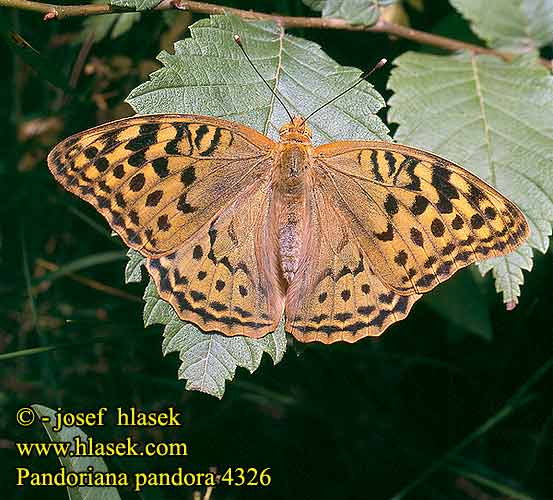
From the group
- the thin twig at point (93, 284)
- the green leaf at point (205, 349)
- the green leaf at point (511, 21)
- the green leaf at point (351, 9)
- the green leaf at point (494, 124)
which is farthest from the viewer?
the thin twig at point (93, 284)

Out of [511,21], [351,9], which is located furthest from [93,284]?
[511,21]

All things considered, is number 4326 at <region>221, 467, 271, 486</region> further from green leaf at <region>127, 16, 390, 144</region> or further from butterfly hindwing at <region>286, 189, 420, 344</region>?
green leaf at <region>127, 16, 390, 144</region>

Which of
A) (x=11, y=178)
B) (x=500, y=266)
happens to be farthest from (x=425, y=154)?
(x=11, y=178)

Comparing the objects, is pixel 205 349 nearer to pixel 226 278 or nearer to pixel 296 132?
pixel 226 278

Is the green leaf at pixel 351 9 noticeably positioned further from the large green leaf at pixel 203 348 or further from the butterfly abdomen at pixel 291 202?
the large green leaf at pixel 203 348

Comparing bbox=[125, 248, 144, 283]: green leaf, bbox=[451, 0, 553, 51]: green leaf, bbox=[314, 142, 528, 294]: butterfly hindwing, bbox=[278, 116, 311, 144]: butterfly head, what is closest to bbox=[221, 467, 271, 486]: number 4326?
bbox=[125, 248, 144, 283]: green leaf

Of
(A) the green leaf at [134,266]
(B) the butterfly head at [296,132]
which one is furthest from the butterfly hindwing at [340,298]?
(A) the green leaf at [134,266]
